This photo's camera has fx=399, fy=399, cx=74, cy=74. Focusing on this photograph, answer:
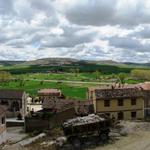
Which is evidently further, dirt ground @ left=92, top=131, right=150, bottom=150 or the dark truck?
the dark truck

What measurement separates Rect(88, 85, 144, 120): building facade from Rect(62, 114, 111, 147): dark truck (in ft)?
72.3

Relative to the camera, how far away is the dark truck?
4934cm

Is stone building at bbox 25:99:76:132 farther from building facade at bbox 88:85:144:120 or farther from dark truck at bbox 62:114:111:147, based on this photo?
dark truck at bbox 62:114:111:147

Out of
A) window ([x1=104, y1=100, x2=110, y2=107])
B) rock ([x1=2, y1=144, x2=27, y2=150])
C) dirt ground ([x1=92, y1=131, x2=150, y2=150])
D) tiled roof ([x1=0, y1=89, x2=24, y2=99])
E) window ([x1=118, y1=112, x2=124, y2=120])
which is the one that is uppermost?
tiled roof ([x1=0, y1=89, x2=24, y2=99])

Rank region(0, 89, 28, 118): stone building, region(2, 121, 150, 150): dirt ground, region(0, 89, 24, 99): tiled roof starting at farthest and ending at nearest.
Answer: region(0, 89, 24, 99): tiled roof
region(0, 89, 28, 118): stone building
region(2, 121, 150, 150): dirt ground

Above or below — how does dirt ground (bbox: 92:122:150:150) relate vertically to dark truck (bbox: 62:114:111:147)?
below

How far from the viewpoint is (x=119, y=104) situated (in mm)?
74500

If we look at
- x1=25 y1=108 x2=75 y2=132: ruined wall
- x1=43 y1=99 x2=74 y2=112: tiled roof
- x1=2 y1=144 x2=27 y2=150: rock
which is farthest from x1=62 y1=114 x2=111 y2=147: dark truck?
x1=43 y1=99 x2=74 y2=112: tiled roof

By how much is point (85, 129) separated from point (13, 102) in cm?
3614

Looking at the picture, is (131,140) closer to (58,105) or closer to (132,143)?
(132,143)

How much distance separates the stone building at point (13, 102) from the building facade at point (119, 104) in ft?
56.2

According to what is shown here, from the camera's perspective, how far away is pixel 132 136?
5372 cm

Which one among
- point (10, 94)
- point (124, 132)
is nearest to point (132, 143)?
point (124, 132)

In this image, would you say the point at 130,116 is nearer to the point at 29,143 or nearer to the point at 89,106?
the point at 89,106
